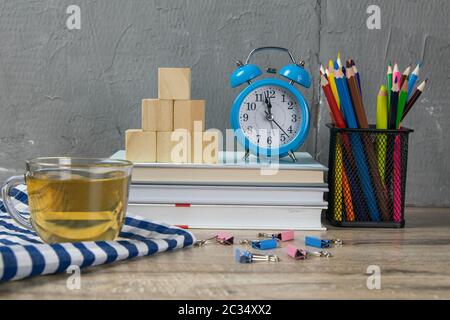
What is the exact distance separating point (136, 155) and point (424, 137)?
519mm

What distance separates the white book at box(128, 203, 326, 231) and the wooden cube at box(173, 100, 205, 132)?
119mm

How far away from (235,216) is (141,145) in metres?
0.18

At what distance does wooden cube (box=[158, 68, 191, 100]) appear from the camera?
0.96 m

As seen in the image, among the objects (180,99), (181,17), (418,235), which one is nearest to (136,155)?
(180,99)

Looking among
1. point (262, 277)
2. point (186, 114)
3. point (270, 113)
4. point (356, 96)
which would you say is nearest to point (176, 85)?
point (186, 114)

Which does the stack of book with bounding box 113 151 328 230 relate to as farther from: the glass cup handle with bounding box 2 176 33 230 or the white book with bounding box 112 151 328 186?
the glass cup handle with bounding box 2 176 33 230

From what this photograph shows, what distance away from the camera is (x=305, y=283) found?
672mm

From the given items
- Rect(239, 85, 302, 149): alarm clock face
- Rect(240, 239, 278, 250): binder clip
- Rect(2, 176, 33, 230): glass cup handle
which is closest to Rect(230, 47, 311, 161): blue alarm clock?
Rect(239, 85, 302, 149): alarm clock face

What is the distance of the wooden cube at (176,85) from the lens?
3.14ft

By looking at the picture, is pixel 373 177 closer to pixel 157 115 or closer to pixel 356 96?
pixel 356 96

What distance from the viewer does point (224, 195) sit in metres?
0.93

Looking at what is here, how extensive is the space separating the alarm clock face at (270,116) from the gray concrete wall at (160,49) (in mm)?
140
